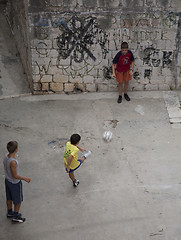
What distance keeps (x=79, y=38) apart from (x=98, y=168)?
353 centimetres

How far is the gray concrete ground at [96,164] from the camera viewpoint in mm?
5652

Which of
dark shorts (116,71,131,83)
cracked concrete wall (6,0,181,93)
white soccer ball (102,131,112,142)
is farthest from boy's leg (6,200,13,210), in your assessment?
dark shorts (116,71,131,83)

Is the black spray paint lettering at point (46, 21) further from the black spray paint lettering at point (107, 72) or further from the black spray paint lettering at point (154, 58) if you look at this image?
the black spray paint lettering at point (154, 58)

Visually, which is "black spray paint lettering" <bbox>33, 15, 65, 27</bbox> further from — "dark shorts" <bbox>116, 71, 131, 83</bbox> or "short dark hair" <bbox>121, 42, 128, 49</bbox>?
"dark shorts" <bbox>116, 71, 131, 83</bbox>

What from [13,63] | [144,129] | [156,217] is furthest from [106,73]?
[156,217]

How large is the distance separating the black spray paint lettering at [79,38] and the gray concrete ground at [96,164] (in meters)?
1.10

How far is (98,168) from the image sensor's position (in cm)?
696

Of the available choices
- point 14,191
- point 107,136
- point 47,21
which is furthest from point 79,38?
point 14,191

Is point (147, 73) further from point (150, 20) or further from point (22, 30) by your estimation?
point (22, 30)

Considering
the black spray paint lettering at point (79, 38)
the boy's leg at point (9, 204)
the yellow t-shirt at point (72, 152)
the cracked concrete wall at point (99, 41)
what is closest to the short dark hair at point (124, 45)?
the cracked concrete wall at point (99, 41)

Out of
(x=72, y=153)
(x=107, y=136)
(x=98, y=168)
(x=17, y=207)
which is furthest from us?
(x=107, y=136)

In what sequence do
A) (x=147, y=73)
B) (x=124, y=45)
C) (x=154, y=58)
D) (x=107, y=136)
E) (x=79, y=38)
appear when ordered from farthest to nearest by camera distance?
(x=147, y=73), (x=154, y=58), (x=79, y=38), (x=124, y=45), (x=107, y=136)

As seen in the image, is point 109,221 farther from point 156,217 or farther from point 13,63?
point 13,63

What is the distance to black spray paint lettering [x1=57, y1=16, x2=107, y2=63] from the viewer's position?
8.71 meters
